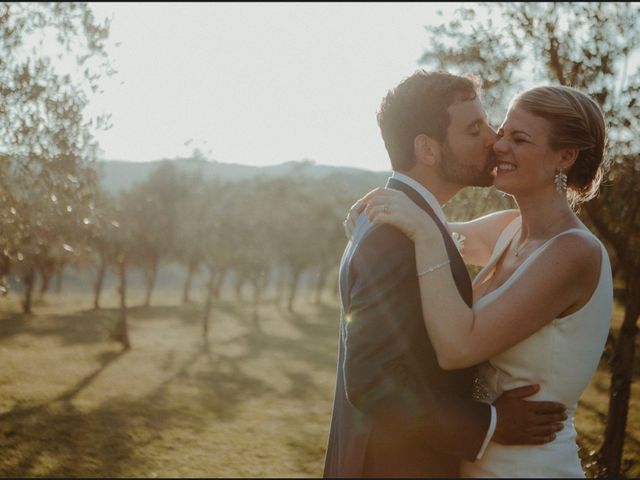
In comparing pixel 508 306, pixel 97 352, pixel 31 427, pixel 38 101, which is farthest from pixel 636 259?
pixel 97 352

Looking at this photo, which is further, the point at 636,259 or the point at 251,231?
the point at 251,231

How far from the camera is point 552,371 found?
3275 mm

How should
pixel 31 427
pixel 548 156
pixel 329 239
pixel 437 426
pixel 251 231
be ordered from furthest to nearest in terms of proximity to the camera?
1. pixel 329 239
2. pixel 251 231
3. pixel 31 427
4. pixel 548 156
5. pixel 437 426

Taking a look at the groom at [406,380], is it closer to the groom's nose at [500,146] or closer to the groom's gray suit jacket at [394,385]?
the groom's gray suit jacket at [394,385]

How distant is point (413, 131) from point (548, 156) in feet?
2.65

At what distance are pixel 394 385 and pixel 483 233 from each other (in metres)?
2.29

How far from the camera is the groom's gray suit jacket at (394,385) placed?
2887 mm

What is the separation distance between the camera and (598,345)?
11.3 ft

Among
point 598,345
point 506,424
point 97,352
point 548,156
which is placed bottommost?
point 97,352

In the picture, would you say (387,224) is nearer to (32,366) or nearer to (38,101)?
(38,101)

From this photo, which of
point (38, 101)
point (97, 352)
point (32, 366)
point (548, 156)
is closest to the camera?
point (548, 156)

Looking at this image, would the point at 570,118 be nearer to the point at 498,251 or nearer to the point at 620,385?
the point at 498,251

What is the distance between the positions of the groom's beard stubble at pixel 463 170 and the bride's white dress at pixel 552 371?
58 cm

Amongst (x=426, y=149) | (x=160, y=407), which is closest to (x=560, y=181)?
(x=426, y=149)
